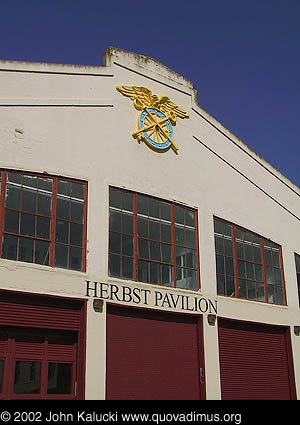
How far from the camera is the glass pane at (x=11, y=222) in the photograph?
51.9ft

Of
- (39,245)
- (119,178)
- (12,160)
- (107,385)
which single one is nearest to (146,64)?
(119,178)

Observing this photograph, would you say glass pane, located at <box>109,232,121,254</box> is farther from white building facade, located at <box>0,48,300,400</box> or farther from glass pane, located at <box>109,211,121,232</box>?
glass pane, located at <box>109,211,121,232</box>

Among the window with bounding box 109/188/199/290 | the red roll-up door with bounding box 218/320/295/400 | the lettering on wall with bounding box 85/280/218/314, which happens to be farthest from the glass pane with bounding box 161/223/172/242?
the red roll-up door with bounding box 218/320/295/400

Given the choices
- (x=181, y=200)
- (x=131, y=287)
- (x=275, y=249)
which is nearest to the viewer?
(x=131, y=287)

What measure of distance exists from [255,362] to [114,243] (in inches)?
274

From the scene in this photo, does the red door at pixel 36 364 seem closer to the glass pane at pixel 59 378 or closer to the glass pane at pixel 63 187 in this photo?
the glass pane at pixel 59 378

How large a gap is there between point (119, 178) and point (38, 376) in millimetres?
6509

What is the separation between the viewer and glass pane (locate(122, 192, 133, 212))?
18.3 meters

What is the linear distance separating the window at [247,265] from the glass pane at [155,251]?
265 cm

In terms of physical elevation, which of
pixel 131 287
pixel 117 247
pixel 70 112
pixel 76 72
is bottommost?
pixel 131 287

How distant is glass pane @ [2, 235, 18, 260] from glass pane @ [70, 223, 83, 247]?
173 cm

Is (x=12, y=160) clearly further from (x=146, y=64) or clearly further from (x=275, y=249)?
(x=275, y=249)

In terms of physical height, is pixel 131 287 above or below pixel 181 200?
below
